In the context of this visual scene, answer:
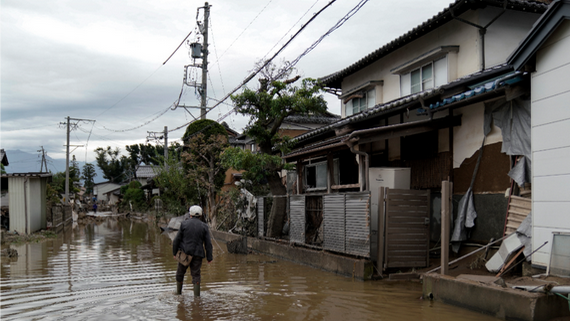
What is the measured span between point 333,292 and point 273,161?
7233 millimetres

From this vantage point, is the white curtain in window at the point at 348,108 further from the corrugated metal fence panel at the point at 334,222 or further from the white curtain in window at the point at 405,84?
the corrugated metal fence panel at the point at 334,222

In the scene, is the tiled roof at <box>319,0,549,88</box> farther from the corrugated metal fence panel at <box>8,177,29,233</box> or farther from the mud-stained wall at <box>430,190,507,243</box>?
the corrugated metal fence panel at <box>8,177,29,233</box>

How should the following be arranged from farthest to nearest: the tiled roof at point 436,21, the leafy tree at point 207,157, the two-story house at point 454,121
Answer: the leafy tree at point 207,157 < the tiled roof at point 436,21 < the two-story house at point 454,121

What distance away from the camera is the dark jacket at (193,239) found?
30.1 feet

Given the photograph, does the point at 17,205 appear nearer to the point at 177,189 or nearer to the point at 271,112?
the point at 177,189

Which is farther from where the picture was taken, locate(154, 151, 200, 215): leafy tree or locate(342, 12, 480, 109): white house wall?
locate(154, 151, 200, 215): leafy tree

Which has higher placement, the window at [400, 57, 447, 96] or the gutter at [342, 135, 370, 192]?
the window at [400, 57, 447, 96]

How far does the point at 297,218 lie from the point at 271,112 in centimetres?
375

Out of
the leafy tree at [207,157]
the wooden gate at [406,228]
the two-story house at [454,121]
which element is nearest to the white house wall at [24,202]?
the leafy tree at [207,157]

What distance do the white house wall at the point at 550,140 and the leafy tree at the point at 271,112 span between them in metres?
8.45

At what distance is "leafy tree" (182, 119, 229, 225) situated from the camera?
995 inches

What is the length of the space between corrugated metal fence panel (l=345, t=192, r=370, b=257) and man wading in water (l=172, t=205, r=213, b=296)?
380 centimetres

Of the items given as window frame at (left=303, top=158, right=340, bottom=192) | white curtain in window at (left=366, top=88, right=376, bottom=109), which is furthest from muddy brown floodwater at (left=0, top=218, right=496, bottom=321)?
white curtain in window at (left=366, top=88, right=376, bottom=109)

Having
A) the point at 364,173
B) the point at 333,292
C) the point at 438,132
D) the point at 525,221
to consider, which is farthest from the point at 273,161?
the point at 525,221
